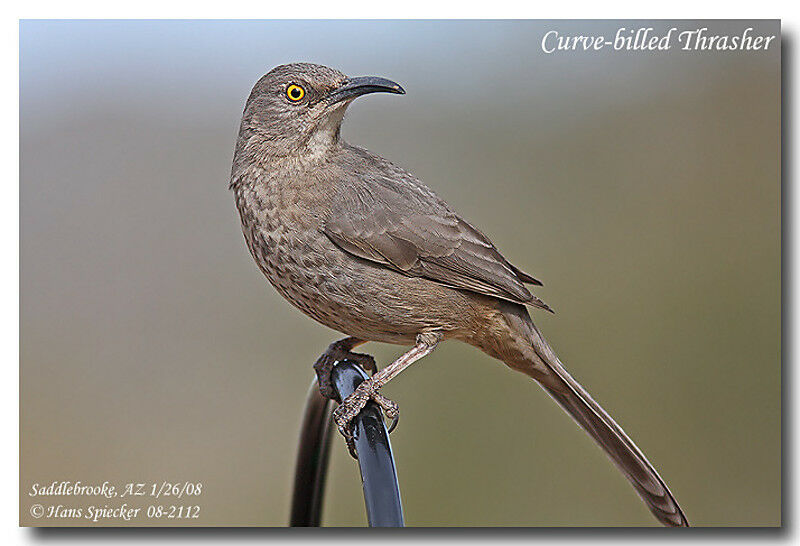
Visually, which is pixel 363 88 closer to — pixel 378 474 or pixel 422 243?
pixel 422 243

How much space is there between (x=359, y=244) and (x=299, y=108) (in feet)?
1.51

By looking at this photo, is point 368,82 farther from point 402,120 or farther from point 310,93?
point 402,120

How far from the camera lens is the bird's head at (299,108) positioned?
2.98 m

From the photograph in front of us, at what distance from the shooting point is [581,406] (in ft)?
10.9

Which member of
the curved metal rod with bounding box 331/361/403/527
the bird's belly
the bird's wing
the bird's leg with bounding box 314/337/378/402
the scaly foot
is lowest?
the curved metal rod with bounding box 331/361/403/527

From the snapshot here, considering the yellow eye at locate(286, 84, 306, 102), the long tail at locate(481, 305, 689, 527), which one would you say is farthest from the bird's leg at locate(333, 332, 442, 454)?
the yellow eye at locate(286, 84, 306, 102)

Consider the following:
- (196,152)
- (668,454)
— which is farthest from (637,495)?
(196,152)

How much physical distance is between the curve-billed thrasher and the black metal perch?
0.22ft

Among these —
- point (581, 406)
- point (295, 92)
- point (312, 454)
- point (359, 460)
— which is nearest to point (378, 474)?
point (359, 460)

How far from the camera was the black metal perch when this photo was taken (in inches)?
96.3

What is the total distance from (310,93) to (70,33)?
1.16m

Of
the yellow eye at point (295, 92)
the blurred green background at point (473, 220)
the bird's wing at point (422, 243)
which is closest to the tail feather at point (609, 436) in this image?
the blurred green background at point (473, 220)

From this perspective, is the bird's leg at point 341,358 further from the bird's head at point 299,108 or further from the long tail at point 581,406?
the bird's head at point 299,108

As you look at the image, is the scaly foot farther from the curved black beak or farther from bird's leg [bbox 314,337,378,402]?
the curved black beak
